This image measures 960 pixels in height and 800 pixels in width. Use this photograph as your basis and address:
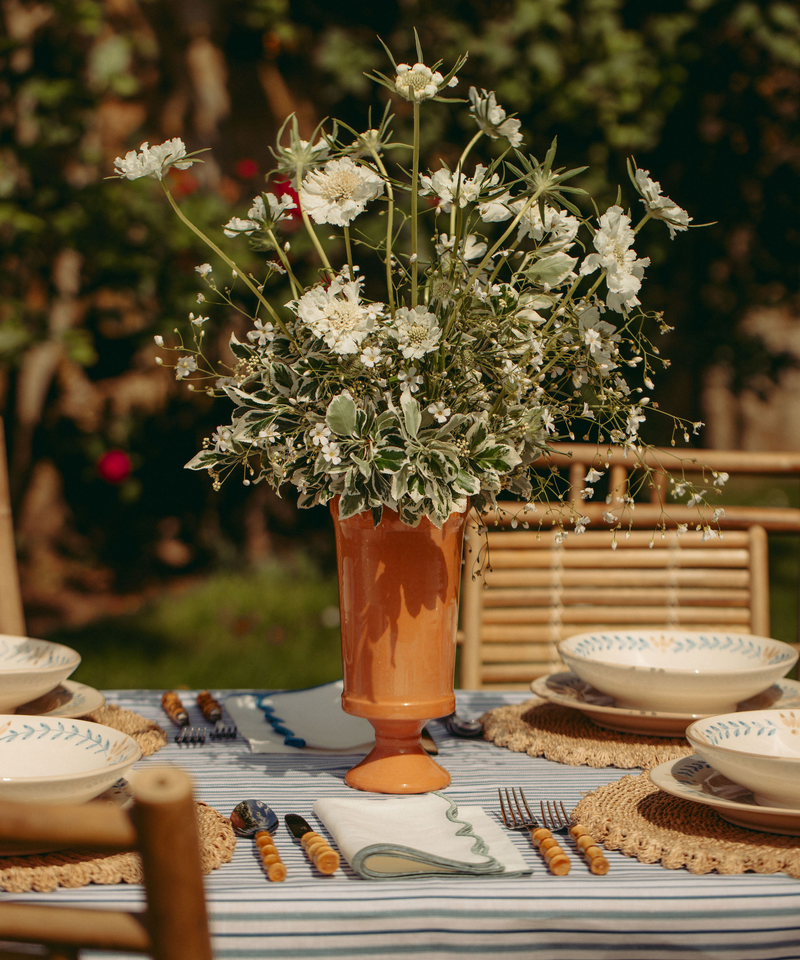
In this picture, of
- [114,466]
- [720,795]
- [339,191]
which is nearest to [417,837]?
[720,795]

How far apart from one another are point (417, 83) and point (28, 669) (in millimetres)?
817

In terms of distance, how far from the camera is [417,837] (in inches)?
35.1

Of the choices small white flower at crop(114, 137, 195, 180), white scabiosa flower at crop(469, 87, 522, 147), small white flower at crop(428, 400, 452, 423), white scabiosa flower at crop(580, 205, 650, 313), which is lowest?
small white flower at crop(428, 400, 452, 423)

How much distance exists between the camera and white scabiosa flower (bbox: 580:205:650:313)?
1020mm

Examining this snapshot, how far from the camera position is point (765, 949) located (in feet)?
2.53

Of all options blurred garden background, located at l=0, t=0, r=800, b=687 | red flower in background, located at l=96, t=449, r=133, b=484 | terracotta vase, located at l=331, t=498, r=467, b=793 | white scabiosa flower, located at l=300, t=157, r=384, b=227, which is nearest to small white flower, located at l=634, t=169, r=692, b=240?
white scabiosa flower, located at l=300, t=157, r=384, b=227

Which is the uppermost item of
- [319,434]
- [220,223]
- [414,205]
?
[220,223]

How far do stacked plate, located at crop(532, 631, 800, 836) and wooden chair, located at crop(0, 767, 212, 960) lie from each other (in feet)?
1.87

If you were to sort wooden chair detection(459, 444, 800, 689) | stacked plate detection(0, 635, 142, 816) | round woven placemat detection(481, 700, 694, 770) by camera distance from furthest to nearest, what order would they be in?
1. wooden chair detection(459, 444, 800, 689)
2. round woven placemat detection(481, 700, 694, 770)
3. stacked plate detection(0, 635, 142, 816)

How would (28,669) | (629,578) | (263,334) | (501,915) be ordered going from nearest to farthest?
(501,915)
(263,334)
(28,669)
(629,578)

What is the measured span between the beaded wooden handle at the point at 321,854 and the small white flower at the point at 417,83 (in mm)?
716

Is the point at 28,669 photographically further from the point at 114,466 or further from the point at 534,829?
the point at 114,466

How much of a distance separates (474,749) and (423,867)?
43 cm

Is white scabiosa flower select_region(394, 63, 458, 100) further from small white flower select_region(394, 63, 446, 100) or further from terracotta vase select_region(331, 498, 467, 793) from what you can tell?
terracotta vase select_region(331, 498, 467, 793)
